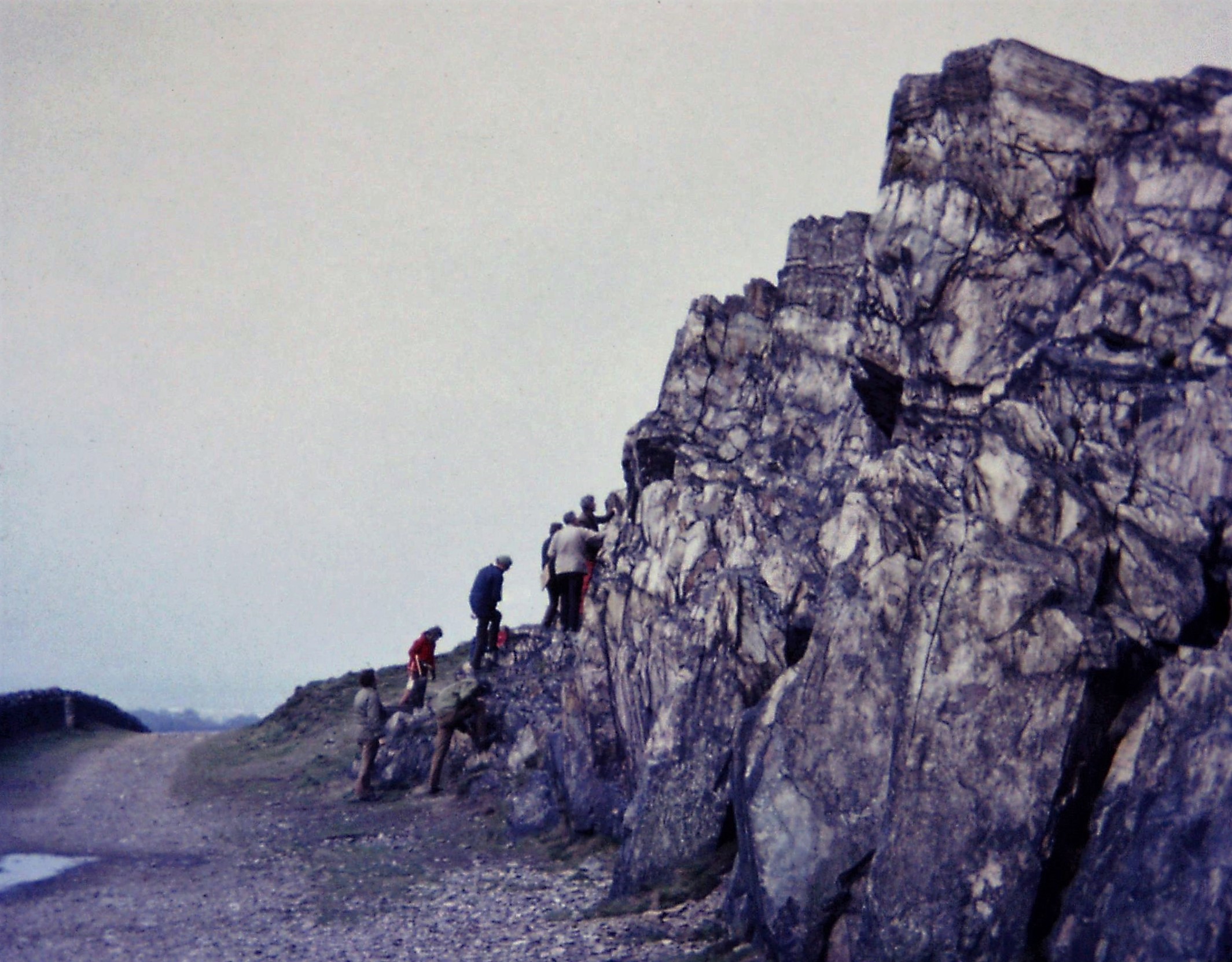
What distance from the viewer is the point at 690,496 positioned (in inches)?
866

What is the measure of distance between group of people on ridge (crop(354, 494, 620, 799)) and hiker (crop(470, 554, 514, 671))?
2 cm

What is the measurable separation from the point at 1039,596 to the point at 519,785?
12.8 meters

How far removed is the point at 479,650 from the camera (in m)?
27.1

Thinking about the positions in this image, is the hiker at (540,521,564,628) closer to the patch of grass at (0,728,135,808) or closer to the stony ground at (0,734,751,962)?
the stony ground at (0,734,751,962)

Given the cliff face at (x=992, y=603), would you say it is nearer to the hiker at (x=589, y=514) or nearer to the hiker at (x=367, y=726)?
the hiker at (x=367, y=726)

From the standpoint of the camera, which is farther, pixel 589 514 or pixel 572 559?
pixel 589 514

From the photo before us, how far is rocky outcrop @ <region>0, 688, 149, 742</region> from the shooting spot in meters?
31.9

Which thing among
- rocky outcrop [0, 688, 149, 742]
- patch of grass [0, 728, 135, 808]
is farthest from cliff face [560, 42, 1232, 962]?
rocky outcrop [0, 688, 149, 742]

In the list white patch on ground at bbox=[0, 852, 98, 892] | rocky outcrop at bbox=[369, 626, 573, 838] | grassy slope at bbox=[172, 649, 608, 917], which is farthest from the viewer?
rocky outcrop at bbox=[369, 626, 573, 838]

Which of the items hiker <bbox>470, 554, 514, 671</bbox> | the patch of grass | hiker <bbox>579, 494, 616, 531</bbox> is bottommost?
the patch of grass

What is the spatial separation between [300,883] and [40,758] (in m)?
16.0

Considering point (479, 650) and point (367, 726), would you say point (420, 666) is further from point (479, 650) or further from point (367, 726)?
point (367, 726)

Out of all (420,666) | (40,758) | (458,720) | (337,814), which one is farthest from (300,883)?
(40,758)

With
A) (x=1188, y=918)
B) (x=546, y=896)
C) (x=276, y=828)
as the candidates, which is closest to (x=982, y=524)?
(x=1188, y=918)
